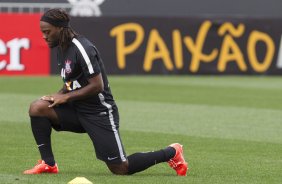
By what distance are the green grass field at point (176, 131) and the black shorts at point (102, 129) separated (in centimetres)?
21

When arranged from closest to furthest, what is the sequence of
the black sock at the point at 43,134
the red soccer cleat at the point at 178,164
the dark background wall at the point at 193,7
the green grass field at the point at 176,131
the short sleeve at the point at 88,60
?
1. the short sleeve at the point at 88,60
2. the black sock at the point at 43,134
3. the red soccer cleat at the point at 178,164
4. the green grass field at the point at 176,131
5. the dark background wall at the point at 193,7

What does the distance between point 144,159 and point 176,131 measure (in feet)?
13.2

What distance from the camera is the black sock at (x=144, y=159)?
8484 mm

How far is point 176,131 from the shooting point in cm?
1251

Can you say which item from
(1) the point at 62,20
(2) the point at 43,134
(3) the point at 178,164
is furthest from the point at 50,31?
(3) the point at 178,164

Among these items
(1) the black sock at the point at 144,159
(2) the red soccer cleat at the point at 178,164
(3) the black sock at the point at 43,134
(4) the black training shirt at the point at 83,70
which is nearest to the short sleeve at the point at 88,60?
(4) the black training shirt at the point at 83,70

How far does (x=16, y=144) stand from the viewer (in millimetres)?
10852

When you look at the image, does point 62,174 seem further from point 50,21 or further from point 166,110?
point 166,110

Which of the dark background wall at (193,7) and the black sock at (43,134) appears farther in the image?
the dark background wall at (193,7)

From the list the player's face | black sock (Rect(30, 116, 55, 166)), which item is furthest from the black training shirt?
black sock (Rect(30, 116, 55, 166))

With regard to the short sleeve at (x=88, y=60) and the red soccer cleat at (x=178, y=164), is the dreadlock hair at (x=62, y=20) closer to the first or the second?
the short sleeve at (x=88, y=60)

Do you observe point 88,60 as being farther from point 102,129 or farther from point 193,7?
point 193,7

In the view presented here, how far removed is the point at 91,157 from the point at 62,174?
53.8 inches

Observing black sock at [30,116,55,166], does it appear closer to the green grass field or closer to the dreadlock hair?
the green grass field
